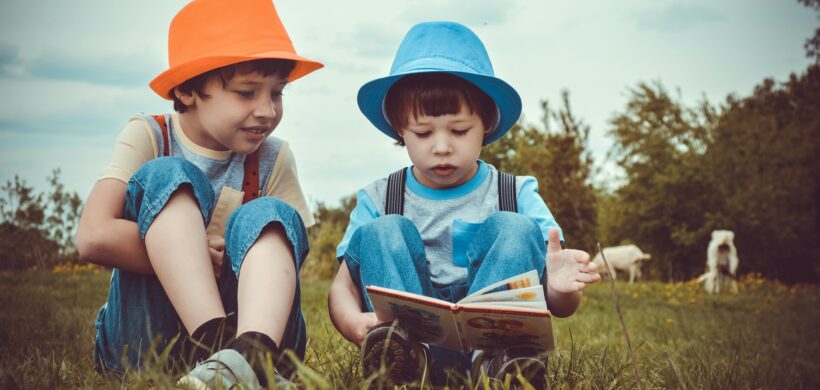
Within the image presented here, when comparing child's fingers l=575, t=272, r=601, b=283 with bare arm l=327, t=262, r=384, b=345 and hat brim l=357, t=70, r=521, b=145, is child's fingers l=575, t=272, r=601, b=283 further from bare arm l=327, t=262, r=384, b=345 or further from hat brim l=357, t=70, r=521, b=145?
hat brim l=357, t=70, r=521, b=145

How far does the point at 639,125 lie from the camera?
58.5 feet

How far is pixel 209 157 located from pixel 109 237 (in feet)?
1.66

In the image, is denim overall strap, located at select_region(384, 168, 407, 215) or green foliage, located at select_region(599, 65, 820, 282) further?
green foliage, located at select_region(599, 65, 820, 282)

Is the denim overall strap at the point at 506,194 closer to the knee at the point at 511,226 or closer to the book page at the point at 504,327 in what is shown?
the knee at the point at 511,226

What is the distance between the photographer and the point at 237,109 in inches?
83.2

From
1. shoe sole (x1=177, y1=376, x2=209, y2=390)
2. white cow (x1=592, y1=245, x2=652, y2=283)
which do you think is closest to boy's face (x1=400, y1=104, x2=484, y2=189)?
shoe sole (x1=177, y1=376, x2=209, y2=390)

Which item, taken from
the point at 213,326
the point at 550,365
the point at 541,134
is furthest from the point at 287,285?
the point at 541,134

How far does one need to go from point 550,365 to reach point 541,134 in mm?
13930

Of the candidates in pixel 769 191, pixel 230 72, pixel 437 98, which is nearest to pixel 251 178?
pixel 230 72

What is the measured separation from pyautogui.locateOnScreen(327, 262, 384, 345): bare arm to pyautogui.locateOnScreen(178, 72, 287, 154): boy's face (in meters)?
0.55

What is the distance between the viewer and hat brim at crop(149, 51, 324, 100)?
2.07 m

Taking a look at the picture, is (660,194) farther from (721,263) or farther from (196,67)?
(196,67)

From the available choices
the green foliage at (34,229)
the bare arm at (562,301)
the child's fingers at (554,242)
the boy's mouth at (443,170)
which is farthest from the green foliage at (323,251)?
the child's fingers at (554,242)

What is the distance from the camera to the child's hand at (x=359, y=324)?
74.2 inches
